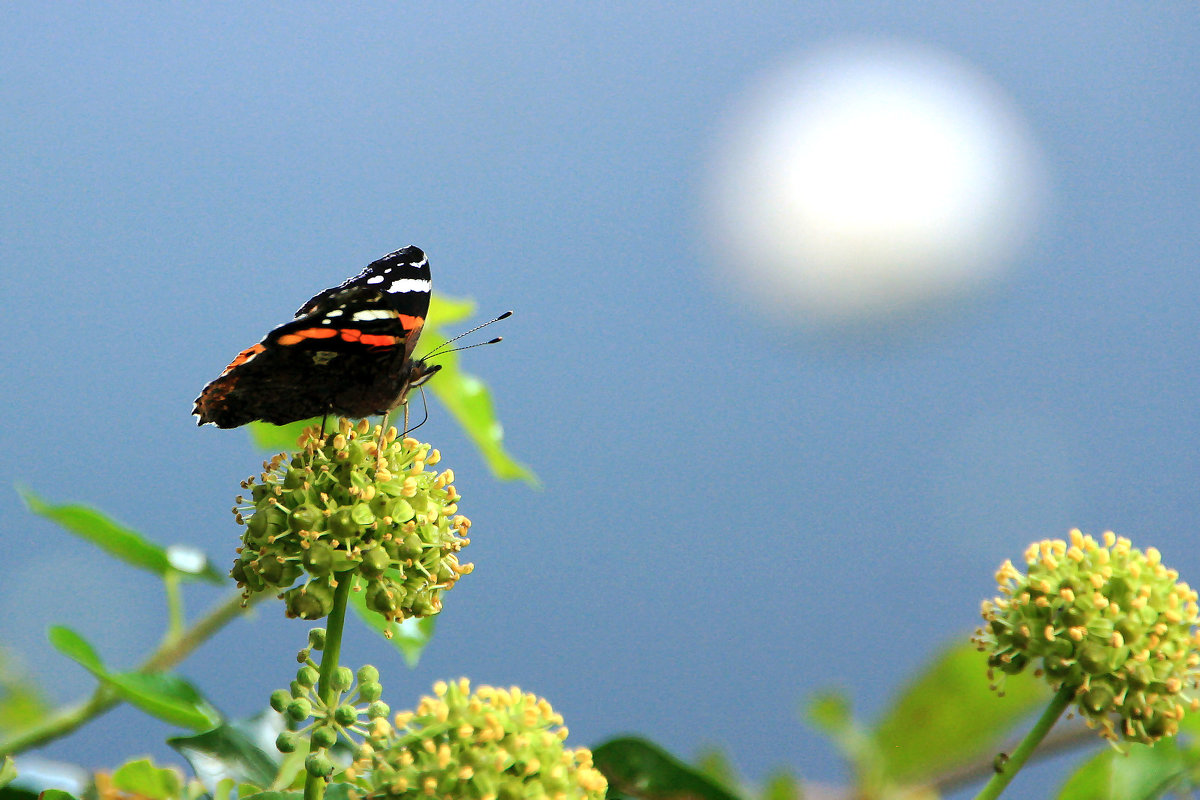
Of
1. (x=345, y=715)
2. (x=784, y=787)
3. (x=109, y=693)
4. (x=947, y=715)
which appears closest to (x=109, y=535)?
(x=109, y=693)

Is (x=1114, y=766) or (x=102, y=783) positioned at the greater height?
(x=102, y=783)

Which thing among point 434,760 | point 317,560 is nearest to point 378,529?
point 317,560

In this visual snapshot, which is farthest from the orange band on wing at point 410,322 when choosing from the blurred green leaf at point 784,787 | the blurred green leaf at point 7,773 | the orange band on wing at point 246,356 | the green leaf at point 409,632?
the blurred green leaf at point 784,787

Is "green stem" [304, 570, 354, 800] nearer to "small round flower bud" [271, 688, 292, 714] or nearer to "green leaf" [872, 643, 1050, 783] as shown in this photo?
"small round flower bud" [271, 688, 292, 714]

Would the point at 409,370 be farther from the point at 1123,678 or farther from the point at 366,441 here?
the point at 1123,678

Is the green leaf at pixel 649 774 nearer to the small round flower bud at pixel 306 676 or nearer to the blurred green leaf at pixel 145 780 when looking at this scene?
the small round flower bud at pixel 306 676

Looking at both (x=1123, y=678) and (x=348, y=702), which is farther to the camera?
(x=1123, y=678)

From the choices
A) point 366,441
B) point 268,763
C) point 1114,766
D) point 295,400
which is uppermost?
point 295,400
